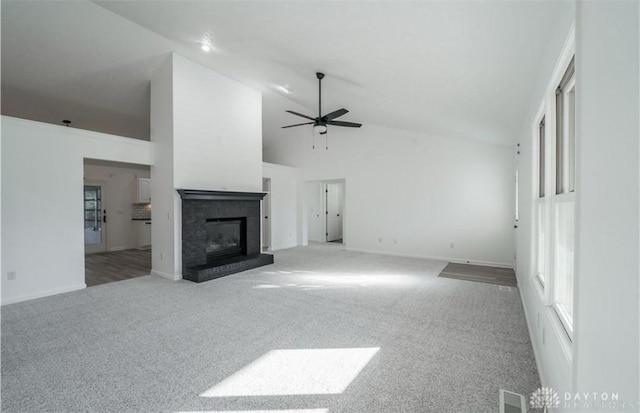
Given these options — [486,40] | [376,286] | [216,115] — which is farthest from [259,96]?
[486,40]

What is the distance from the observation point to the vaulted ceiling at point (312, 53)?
2171 millimetres

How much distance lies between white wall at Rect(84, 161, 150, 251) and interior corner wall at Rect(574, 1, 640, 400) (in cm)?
869

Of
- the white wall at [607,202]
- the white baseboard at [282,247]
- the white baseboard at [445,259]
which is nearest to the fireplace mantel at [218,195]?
the white baseboard at [282,247]

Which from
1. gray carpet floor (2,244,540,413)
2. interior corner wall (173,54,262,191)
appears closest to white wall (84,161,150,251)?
interior corner wall (173,54,262,191)

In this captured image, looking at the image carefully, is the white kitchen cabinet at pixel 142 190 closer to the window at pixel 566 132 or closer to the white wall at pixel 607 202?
the window at pixel 566 132

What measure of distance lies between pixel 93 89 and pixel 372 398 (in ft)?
21.1

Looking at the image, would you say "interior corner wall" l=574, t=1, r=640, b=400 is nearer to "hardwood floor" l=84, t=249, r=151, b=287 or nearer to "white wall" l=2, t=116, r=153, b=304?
"white wall" l=2, t=116, r=153, b=304

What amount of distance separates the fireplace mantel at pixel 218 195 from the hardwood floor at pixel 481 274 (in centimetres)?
385

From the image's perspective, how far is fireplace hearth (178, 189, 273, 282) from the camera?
16.0 ft

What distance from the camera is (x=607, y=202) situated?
868 mm

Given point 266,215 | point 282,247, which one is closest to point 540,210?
point 282,247

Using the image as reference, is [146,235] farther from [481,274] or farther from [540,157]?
[540,157]

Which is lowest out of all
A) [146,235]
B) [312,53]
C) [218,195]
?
[146,235]

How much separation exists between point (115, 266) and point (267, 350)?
4932 millimetres
